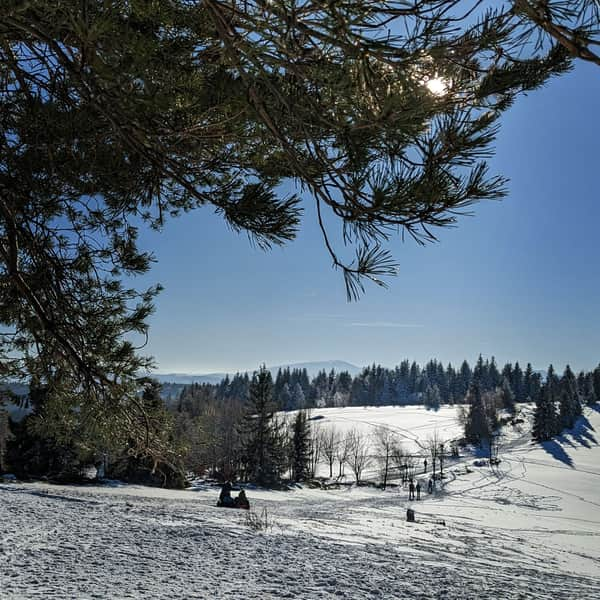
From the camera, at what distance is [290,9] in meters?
1.67

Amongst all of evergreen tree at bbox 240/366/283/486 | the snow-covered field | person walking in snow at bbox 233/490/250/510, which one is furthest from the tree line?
person walking in snow at bbox 233/490/250/510

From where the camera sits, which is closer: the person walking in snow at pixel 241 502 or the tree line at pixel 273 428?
the tree line at pixel 273 428

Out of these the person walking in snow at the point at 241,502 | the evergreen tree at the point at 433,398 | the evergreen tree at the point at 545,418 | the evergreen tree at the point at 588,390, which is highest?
the evergreen tree at the point at 588,390

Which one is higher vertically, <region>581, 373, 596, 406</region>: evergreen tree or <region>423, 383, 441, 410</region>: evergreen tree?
<region>581, 373, 596, 406</region>: evergreen tree

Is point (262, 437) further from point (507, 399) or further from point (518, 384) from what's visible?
point (518, 384)

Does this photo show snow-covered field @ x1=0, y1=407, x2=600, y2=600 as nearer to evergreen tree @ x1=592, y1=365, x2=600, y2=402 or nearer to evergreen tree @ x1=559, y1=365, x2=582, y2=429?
evergreen tree @ x1=559, y1=365, x2=582, y2=429

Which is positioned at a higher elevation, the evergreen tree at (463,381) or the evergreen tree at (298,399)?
the evergreen tree at (463,381)

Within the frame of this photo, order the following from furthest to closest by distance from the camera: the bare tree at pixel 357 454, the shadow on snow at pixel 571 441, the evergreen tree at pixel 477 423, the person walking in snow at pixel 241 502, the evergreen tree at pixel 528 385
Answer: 1. the evergreen tree at pixel 528 385
2. the evergreen tree at pixel 477 423
3. the shadow on snow at pixel 571 441
4. the bare tree at pixel 357 454
5. the person walking in snow at pixel 241 502

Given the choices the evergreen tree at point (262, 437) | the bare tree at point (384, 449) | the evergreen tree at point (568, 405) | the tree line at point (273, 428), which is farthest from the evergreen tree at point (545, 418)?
the evergreen tree at point (262, 437)

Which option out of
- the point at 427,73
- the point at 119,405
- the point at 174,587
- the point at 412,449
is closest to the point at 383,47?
the point at 427,73

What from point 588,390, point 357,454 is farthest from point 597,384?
point 357,454

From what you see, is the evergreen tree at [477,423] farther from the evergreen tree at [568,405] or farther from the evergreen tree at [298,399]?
the evergreen tree at [298,399]

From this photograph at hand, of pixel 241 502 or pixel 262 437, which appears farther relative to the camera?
pixel 262 437

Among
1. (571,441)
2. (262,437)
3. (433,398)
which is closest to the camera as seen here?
(262,437)
